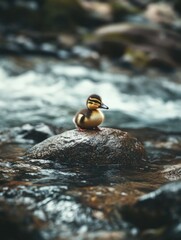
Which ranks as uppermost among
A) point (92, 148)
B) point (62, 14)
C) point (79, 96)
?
point (62, 14)

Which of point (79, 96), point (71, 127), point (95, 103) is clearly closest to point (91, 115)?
point (95, 103)

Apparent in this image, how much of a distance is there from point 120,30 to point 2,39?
5.32 metres

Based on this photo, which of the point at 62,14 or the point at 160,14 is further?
the point at 160,14

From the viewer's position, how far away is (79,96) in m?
14.3

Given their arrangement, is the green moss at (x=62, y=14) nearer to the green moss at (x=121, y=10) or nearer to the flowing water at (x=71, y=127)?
the green moss at (x=121, y=10)

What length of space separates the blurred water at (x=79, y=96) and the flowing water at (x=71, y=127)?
24 mm

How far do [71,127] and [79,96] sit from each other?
12.6 ft

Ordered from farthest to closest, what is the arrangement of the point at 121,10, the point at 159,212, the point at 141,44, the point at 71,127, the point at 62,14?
1. the point at 121,10
2. the point at 62,14
3. the point at 141,44
4. the point at 71,127
5. the point at 159,212

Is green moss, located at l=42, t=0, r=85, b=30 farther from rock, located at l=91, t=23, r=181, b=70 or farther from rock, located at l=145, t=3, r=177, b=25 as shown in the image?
rock, located at l=145, t=3, r=177, b=25

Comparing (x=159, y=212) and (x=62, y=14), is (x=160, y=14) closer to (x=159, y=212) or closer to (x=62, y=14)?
(x=62, y=14)

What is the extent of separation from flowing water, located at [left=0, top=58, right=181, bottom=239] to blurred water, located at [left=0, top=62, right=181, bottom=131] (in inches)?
0.9

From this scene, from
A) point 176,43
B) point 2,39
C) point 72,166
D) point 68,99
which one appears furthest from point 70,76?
point 72,166

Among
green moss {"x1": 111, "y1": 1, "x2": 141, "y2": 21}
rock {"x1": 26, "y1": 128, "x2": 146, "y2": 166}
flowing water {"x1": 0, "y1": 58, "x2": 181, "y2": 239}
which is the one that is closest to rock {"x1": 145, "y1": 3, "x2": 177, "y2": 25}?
green moss {"x1": 111, "y1": 1, "x2": 141, "y2": 21}

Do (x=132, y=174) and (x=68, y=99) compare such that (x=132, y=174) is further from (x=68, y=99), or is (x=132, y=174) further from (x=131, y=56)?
(x=131, y=56)
